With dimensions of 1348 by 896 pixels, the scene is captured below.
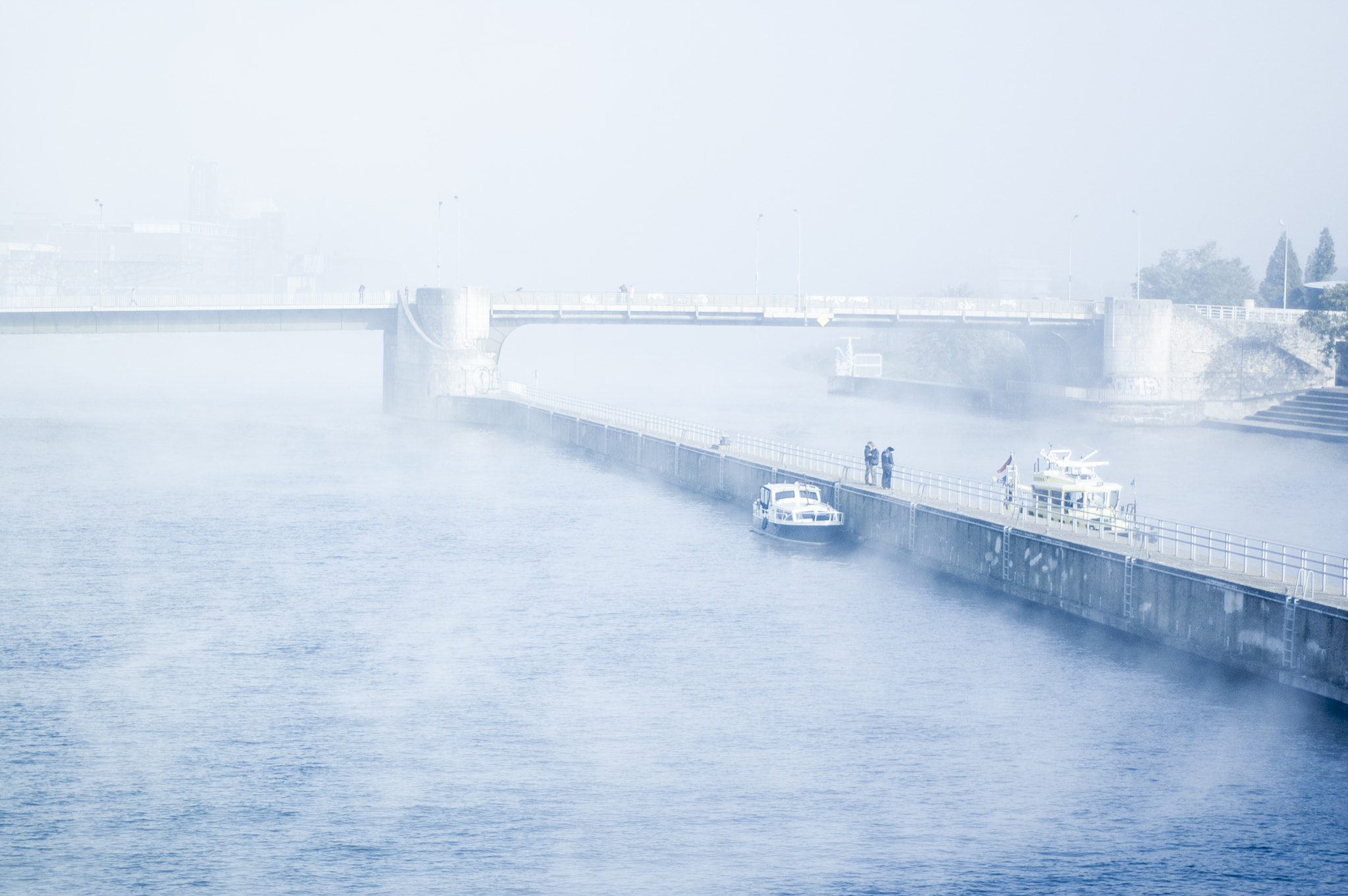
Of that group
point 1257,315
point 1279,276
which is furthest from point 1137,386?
point 1279,276

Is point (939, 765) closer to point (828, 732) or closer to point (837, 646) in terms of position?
point (828, 732)

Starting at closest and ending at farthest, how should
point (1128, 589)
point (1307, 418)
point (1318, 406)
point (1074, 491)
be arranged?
point (1128, 589)
point (1074, 491)
point (1307, 418)
point (1318, 406)

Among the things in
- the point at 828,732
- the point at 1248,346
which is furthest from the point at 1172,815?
the point at 1248,346

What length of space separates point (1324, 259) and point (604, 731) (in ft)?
467

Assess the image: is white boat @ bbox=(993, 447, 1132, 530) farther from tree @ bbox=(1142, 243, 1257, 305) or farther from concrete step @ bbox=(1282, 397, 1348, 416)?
tree @ bbox=(1142, 243, 1257, 305)

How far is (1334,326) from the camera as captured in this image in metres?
107

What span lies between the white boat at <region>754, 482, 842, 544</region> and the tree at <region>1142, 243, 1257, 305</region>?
10480 centimetres

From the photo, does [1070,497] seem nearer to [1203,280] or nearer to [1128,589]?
[1128,589]

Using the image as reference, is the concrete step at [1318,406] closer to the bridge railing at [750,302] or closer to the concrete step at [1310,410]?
the concrete step at [1310,410]

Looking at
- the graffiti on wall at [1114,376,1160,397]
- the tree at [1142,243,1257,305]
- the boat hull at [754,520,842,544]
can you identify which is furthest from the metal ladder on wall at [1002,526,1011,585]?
the tree at [1142,243,1257,305]

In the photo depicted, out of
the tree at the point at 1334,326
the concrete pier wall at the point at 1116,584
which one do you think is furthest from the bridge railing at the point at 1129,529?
the tree at the point at 1334,326

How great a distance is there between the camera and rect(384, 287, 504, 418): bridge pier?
331 ft

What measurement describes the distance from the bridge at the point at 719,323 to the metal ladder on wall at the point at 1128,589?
6700cm

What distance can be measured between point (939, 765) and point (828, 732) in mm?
2945
